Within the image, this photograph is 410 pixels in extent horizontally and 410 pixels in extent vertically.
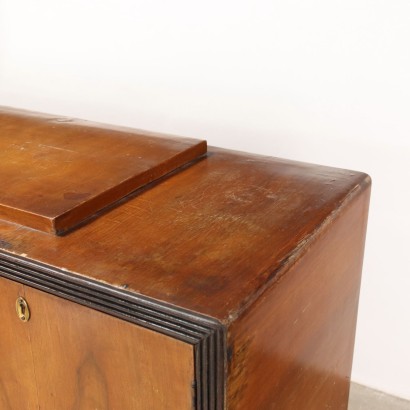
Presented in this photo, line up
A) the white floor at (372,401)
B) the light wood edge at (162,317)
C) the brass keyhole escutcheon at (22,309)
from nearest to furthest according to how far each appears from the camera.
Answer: the light wood edge at (162,317) < the brass keyhole escutcheon at (22,309) < the white floor at (372,401)

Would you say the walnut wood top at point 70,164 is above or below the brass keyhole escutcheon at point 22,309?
above

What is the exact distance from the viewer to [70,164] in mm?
954

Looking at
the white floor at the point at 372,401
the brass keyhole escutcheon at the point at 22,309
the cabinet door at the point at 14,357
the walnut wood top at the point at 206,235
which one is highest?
the walnut wood top at the point at 206,235

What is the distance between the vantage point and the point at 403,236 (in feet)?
4.20

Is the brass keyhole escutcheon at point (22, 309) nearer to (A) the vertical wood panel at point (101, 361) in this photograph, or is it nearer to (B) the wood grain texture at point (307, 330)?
(A) the vertical wood panel at point (101, 361)

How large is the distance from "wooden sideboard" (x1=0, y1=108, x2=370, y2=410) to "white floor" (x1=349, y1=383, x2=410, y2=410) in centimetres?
39

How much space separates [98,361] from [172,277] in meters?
0.15

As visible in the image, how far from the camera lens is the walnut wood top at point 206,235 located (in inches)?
26.7

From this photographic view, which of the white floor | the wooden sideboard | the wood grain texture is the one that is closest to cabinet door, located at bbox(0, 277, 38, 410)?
the wooden sideboard

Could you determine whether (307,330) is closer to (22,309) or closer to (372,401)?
(22,309)

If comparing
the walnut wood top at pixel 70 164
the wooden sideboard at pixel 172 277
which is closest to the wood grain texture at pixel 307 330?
the wooden sideboard at pixel 172 277

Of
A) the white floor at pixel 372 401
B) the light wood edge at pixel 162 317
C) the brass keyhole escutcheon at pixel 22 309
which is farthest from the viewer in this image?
the white floor at pixel 372 401

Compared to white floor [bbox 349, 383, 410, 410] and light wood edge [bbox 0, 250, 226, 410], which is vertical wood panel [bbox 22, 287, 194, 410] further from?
white floor [bbox 349, 383, 410, 410]

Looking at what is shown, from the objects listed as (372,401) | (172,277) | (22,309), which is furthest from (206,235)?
(372,401)
